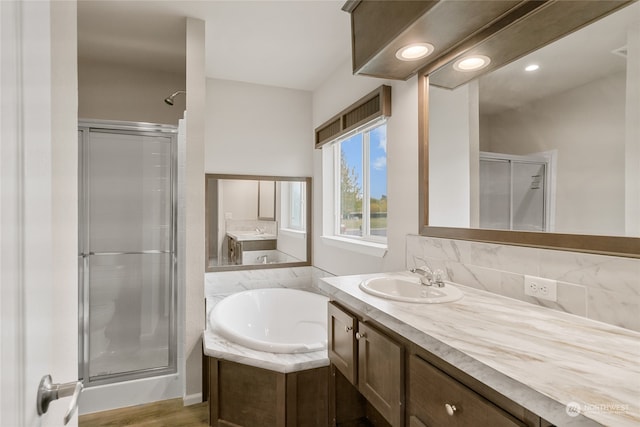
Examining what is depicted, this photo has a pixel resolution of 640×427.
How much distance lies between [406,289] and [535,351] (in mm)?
887

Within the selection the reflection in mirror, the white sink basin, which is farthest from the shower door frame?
the white sink basin

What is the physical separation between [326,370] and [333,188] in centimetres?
185

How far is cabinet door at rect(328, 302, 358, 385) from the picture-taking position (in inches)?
59.8

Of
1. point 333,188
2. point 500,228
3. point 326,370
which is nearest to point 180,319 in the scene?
point 326,370

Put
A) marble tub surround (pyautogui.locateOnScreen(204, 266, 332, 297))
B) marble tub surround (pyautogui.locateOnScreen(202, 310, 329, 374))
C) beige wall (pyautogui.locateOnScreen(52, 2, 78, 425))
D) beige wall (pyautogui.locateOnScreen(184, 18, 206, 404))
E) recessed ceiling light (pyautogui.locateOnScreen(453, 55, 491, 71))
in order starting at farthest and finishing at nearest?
1. marble tub surround (pyautogui.locateOnScreen(204, 266, 332, 297))
2. beige wall (pyautogui.locateOnScreen(184, 18, 206, 404))
3. marble tub surround (pyautogui.locateOnScreen(202, 310, 329, 374))
4. recessed ceiling light (pyautogui.locateOnScreen(453, 55, 491, 71))
5. beige wall (pyautogui.locateOnScreen(52, 2, 78, 425))

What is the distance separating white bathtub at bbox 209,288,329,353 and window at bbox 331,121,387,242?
2.41ft

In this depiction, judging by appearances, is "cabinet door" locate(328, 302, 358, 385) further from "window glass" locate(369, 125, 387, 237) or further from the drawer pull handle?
"window glass" locate(369, 125, 387, 237)

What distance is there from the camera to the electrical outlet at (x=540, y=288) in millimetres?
1241

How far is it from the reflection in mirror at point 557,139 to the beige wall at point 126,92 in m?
2.68

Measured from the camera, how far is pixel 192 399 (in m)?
2.32

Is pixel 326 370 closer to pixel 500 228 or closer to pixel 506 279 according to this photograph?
pixel 506 279

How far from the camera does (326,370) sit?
6.13ft

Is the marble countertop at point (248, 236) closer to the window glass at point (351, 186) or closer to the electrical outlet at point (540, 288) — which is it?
the window glass at point (351, 186)

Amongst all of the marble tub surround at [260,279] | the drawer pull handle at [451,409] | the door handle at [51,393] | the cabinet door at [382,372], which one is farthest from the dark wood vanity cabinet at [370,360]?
the marble tub surround at [260,279]
